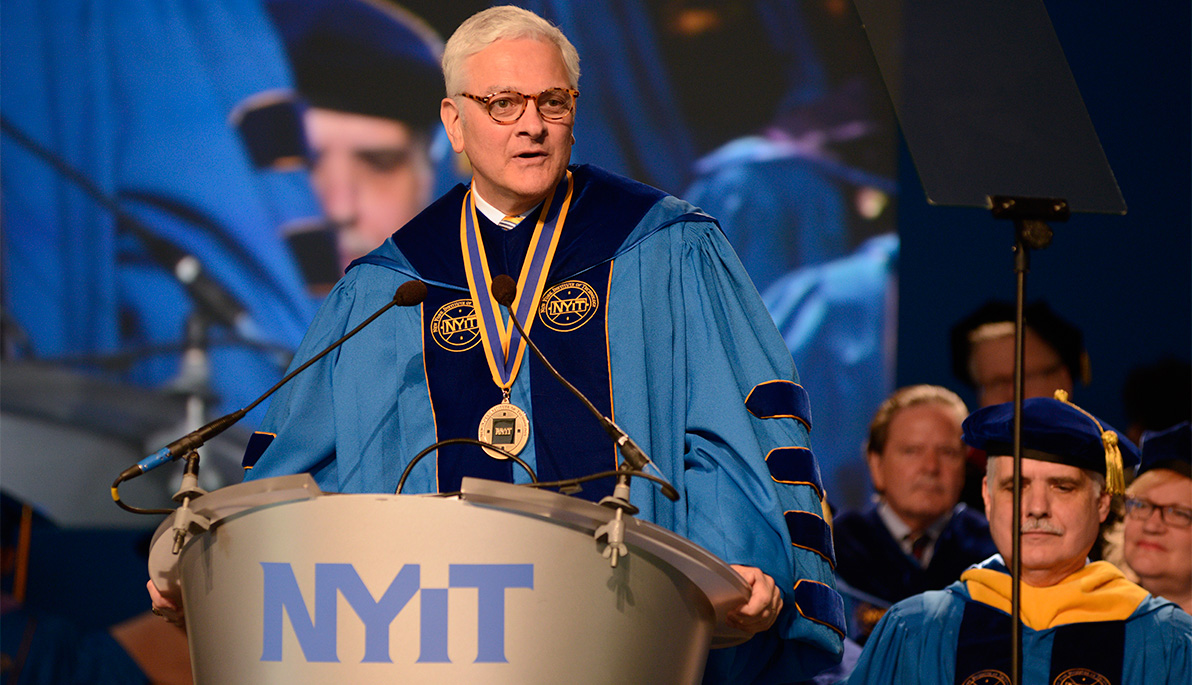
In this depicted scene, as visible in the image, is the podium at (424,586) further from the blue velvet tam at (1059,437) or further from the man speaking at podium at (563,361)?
the blue velvet tam at (1059,437)

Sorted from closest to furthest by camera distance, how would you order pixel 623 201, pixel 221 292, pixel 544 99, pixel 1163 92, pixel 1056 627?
pixel 544 99 < pixel 623 201 < pixel 1056 627 < pixel 221 292 < pixel 1163 92

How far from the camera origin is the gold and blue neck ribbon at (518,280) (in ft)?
7.59

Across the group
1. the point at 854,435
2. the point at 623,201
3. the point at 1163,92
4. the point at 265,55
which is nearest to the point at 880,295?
the point at 854,435

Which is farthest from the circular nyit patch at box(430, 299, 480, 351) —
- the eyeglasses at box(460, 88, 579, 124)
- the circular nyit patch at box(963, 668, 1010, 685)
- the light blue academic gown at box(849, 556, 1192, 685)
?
the circular nyit patch at box(963, 668, 1010, 685)

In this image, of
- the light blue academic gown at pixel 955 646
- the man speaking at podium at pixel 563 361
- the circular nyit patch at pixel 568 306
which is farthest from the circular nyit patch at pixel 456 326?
the light blue academic gown at pixel 955 646

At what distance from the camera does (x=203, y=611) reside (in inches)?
62.7

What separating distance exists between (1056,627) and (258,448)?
6.26ft

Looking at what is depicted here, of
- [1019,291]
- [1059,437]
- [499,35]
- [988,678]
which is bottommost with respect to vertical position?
[988,678]

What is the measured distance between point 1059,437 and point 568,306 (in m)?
1.39

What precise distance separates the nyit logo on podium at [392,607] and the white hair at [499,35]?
3.72 feet

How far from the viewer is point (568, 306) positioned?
7.63 feet

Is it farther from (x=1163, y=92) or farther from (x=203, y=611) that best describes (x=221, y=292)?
(x=1163, y=92)

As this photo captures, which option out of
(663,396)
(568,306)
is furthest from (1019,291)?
(568,306)

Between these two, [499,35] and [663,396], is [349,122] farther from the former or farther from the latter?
[663,396]
